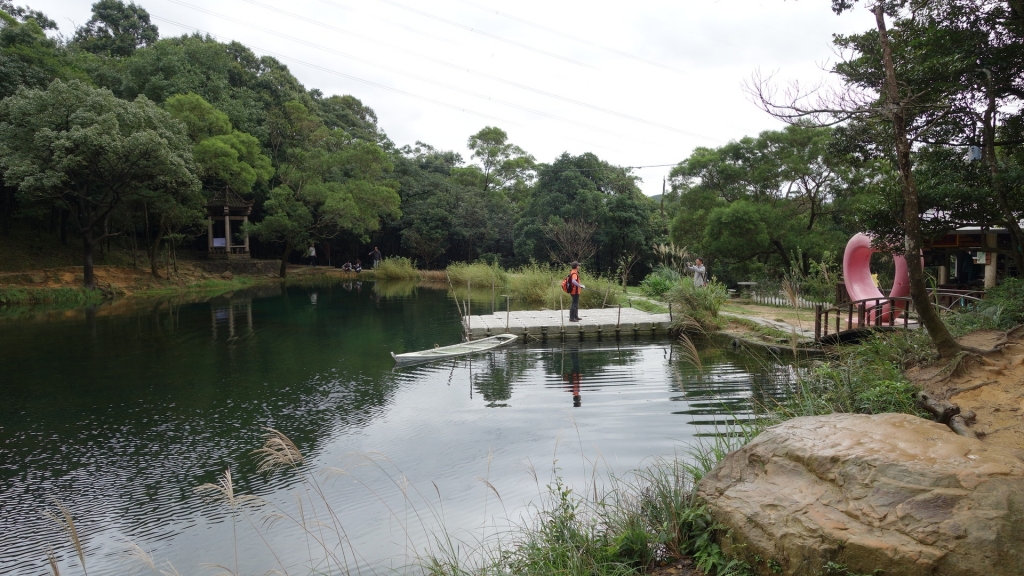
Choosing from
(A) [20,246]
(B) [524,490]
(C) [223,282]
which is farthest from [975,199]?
(A) [20,246]

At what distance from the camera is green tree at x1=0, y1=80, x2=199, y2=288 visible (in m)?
20.6

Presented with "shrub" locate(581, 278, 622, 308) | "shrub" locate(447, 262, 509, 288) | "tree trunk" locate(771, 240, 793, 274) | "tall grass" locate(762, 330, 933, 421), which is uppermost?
"tree trunk" locate(771, 240, 793, 274)

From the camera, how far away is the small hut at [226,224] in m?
33.2

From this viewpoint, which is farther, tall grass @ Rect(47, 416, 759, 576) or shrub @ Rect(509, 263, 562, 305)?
shrub @ Rect(509, 263, 562, 305)

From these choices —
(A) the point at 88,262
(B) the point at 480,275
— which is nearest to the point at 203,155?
(A) the point at 88,262

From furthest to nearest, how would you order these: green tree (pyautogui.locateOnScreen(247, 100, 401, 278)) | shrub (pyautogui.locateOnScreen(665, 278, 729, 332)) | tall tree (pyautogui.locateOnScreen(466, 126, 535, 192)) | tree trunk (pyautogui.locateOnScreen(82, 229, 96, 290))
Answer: tall tree (pyautogui.locateOnScreen(466, 126, 535, 192))
green tree (pyautogui.locateOnScreen(247, 100, 401, 278))
tree trunk (pyautogui.locateOnScreen(82, 229, 96, 290))
shrub (pyautogui.locateOnScreen(665, 278, 729, 332))

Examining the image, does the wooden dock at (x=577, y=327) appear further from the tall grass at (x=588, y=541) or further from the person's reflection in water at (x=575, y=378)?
the tall grass at (x=588, y=541)

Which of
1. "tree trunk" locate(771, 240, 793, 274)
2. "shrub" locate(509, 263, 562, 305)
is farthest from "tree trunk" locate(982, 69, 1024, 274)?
"shrub" locate(509, 263, 562, 305)

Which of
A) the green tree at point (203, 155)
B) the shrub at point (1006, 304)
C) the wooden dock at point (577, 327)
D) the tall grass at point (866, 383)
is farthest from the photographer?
the green tree at point (203, 155)

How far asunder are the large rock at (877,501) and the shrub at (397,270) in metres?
33.1

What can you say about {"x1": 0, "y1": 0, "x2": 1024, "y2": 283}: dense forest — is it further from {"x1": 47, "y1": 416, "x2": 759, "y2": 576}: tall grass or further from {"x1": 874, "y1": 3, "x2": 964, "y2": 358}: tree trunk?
{"x1": 47, "y1": 416, "x2": 759, "y2": 576}: tall grass

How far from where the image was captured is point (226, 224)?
33156mm

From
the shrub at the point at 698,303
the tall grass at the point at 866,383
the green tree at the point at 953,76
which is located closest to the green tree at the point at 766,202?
the shrub at the point at 698,303

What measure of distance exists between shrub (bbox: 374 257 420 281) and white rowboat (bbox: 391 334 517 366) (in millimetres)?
22940
